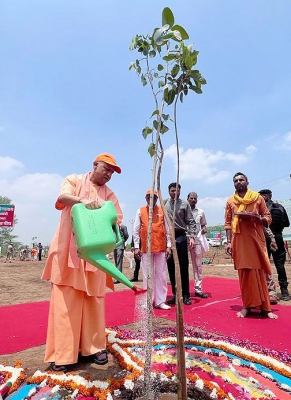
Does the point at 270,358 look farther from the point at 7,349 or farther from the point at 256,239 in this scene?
the point at 7,349

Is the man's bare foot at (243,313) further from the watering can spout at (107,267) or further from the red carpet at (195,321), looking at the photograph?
the watering can spout at (107,267)

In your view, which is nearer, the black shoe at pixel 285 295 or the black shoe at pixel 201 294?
the black shoe at pixel 285 295

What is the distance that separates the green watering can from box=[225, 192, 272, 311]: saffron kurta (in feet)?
7.13

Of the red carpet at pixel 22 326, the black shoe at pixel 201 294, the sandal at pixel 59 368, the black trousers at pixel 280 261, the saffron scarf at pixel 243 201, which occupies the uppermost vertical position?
the saffron scarf at pixel 243 201

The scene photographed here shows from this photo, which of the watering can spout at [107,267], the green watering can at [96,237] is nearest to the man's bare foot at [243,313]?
the green watering can at [96,237]

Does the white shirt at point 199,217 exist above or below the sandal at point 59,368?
above

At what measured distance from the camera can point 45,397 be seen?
1692mm

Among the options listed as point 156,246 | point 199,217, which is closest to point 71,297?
point 156,246

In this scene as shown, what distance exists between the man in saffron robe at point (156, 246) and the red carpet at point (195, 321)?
283 mm

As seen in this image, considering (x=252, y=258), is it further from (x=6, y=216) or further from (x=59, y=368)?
(x=6, y=216)

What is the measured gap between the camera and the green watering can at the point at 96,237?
5.30 feet

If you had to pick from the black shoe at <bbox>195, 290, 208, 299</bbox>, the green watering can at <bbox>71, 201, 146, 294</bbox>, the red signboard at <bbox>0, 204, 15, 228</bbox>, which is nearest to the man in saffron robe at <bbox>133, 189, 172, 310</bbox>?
the black shoe at <bbox>195, 290, 208, 299</bbox>

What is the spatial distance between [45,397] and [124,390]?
18.2 inches

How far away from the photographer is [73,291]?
2131 millimetres
